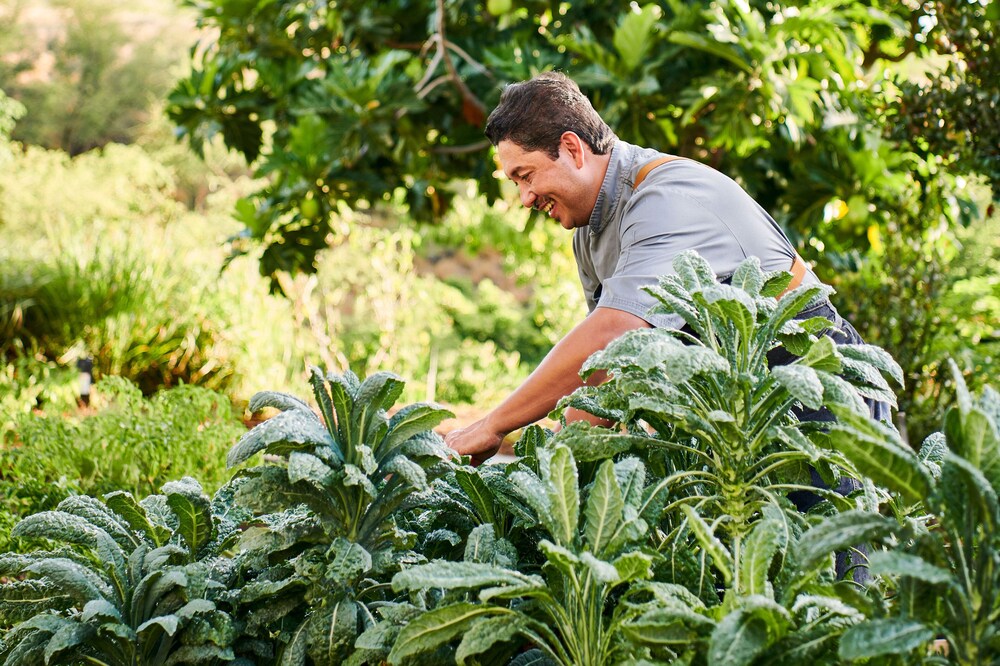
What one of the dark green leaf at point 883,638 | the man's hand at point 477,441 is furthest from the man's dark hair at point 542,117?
the dark green leaf at point 883,638

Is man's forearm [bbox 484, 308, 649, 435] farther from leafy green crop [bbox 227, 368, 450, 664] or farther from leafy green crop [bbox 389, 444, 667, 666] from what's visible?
leafy green crop [bbox 389, 444, 667, 666]

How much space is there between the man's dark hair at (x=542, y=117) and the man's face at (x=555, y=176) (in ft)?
0.06

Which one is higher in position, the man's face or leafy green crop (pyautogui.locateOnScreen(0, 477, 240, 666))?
the man's face

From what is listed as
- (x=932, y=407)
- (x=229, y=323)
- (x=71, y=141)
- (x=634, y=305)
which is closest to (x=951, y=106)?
(x=932, y=407)

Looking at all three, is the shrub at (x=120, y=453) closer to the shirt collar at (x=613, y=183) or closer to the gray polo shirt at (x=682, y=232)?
the shirt collar at (x=613, y=183)

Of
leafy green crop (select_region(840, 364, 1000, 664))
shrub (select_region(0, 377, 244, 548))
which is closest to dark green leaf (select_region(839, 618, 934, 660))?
leafy green crop (select_region(840, 364, 1000, 664))

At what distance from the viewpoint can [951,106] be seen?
3.37 meters

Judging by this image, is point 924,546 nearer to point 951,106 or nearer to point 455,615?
point 455,615

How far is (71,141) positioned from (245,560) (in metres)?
23.2

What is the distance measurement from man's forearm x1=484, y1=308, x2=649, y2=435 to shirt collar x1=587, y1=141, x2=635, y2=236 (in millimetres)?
526

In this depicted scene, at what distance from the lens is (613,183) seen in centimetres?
215

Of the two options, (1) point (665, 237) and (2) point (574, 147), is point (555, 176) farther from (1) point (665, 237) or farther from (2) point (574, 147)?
(1) point (665, 237)

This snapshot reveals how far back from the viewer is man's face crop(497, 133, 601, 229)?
2.09 m

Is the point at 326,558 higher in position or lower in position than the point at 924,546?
lower
